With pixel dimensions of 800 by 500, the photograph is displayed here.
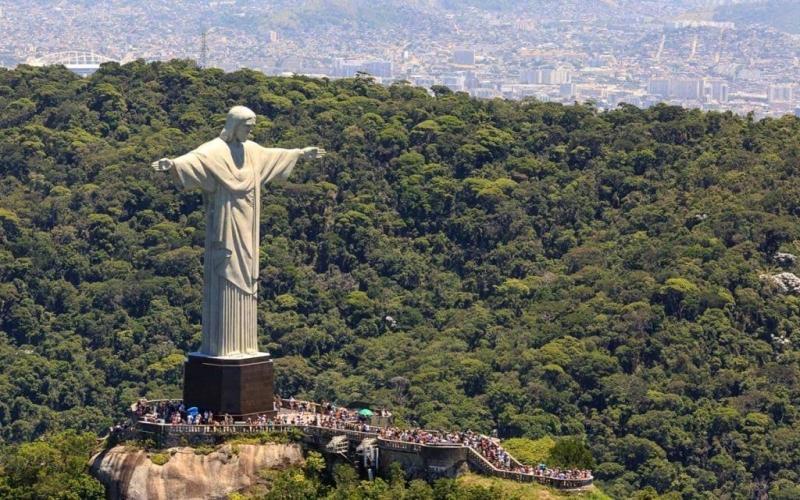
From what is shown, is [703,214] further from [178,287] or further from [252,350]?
[252,350]

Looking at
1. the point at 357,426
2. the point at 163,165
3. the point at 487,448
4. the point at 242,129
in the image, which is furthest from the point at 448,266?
the point at 163,165

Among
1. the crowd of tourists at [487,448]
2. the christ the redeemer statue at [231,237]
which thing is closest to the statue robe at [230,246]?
the christ the redeemer statue at [231,237]

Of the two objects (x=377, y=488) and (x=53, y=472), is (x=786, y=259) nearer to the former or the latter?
(x=377, y=488)

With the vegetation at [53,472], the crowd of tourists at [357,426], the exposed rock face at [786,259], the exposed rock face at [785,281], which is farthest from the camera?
the exposed rock face at [786,259]

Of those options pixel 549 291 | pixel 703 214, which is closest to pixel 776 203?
pixel 703 214

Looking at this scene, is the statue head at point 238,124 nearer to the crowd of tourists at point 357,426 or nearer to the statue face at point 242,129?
the statue face at point 242,129
